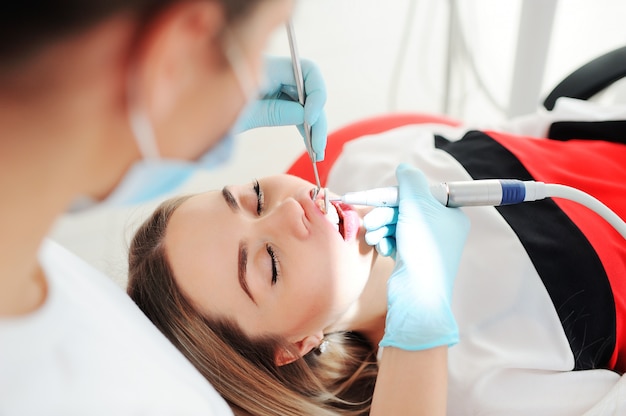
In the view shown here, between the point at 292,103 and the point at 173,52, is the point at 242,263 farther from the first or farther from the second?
the point at 173,52

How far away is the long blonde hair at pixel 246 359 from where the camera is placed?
1.19 m

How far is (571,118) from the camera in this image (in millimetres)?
1471

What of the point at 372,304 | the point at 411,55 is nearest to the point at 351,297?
the point at 372,304

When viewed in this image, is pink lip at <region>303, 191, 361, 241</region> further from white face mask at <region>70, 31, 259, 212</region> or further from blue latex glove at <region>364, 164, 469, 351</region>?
white face mask at <region>70, 31, 259, 212</region>

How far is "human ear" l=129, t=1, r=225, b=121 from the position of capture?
409mm

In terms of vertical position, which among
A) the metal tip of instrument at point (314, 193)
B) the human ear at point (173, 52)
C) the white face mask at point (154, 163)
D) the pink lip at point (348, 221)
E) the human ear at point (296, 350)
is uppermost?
the human ear at point (173, 52)

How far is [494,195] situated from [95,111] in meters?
0.73

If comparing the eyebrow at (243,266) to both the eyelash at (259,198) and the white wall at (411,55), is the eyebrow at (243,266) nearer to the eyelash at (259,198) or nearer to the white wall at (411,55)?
the eyelash at (259,198)

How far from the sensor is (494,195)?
1013 millimetres

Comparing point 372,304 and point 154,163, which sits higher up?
point 154,163

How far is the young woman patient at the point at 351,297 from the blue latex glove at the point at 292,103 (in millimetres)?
111

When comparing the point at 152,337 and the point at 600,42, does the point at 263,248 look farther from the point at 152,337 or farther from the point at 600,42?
the point at 600,42

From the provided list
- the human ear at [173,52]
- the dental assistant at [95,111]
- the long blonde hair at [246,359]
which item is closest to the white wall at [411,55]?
the long blonde hair at [246,359]

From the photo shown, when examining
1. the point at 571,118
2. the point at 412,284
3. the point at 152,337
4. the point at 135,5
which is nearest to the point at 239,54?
the point at 135,5
